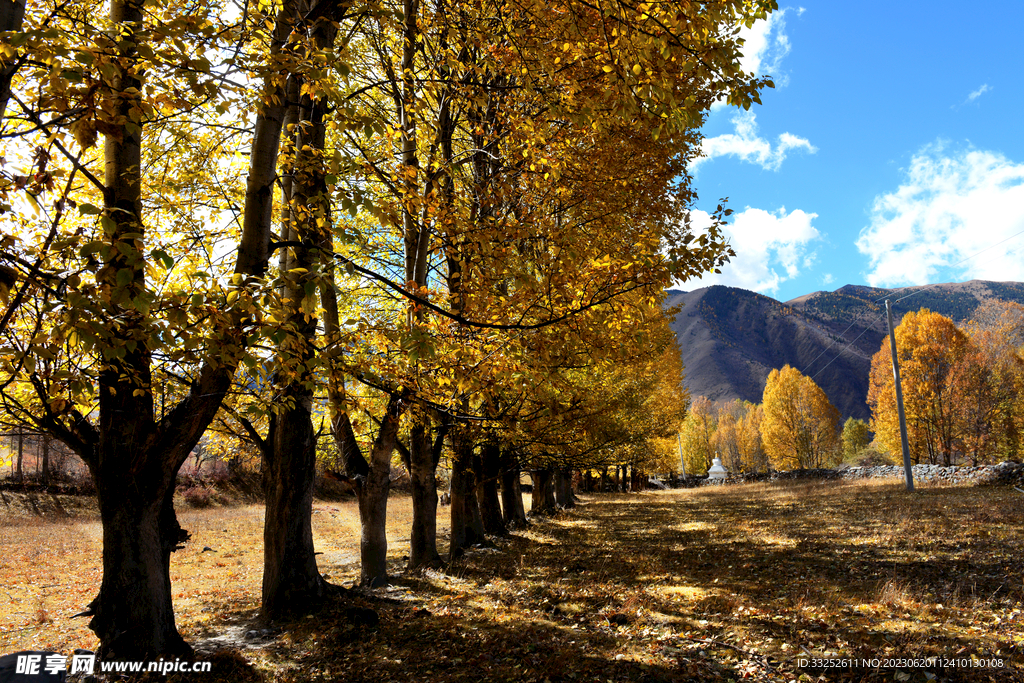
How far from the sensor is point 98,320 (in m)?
2.94

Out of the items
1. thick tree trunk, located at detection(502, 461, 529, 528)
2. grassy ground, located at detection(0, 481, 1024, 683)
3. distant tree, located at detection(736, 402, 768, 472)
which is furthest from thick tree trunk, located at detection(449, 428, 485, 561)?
distant tree, located at detection(736, 402, 768, 472)

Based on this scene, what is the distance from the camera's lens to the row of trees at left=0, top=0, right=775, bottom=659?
3354 mm

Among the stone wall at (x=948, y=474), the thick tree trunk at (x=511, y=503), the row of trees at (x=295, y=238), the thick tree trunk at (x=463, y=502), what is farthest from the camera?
the stone wall at (x=948, y=474)

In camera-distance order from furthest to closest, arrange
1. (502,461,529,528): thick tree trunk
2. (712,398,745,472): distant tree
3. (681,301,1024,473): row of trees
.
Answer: (712,398,745,472): distant tree < (681,301,1024,473): row of trees < (502,461,529,528): thick tree trunk

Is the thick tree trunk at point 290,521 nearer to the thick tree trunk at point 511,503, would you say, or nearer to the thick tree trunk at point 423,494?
the thick tree trunk at point 423,494

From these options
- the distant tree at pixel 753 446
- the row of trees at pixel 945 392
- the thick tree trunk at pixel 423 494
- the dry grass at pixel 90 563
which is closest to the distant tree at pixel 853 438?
the distant tree at pixel 753 446

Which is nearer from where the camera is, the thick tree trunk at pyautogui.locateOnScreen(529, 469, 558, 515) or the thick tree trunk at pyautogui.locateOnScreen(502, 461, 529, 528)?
the thick tree trunk at pyautogui.locateOnScreen(502, 461, 529, 528)

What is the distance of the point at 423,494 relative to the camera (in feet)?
35.2

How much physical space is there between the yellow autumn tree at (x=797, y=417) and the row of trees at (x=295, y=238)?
158 ft

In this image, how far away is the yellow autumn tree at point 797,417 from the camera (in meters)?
50.9

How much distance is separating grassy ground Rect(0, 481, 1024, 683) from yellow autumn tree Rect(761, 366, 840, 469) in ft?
128

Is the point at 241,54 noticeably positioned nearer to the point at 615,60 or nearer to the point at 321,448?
the point at 615,60

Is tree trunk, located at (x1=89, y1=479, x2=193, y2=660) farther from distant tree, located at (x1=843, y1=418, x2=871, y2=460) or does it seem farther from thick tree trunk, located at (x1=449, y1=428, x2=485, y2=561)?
distant tree, located at (x1=843, y1=418, x2=871, y2=460)

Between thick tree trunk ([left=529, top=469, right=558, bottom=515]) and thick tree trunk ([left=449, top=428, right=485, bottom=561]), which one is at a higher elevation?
thick tree trunk ([left=449, top=428, right=485, bottom=561])
